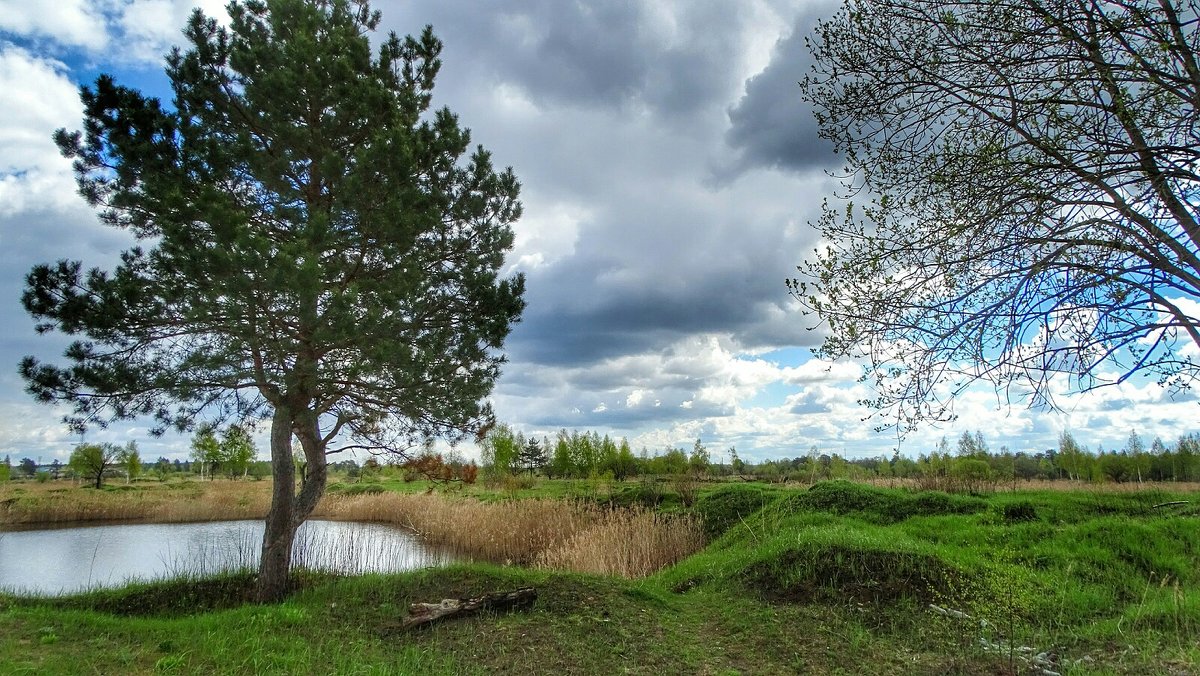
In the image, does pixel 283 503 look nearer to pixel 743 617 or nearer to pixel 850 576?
pixel 743 617

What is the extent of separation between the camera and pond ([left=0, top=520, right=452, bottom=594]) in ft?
36.8

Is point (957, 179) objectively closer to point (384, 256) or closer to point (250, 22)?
point (384, 256)

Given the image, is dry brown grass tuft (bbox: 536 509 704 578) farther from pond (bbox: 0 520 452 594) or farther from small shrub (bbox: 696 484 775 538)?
pond (bbox: 0 520 452 594)

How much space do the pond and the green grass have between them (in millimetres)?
1872

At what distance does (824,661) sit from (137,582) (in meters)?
10.2

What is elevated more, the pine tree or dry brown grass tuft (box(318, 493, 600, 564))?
the pine tree

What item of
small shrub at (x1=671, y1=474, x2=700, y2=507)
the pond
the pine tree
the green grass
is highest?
the pine tree

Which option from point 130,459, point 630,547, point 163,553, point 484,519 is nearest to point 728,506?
point 630,547

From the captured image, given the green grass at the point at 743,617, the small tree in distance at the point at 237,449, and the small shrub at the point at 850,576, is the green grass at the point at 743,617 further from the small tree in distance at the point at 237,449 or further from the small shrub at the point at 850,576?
the small tree in distance at the point at 237,449

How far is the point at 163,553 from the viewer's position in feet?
56.0

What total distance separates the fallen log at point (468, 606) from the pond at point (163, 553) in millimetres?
3581

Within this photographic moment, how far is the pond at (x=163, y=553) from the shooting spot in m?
11.2

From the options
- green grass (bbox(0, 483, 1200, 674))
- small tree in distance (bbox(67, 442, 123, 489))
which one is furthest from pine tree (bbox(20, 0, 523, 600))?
small tree in distance (bbox(67, 442, 123, 489))

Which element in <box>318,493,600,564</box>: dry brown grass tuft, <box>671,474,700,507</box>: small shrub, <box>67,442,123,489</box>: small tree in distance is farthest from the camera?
<box>67,442,123,489</box>: small tree in distance
